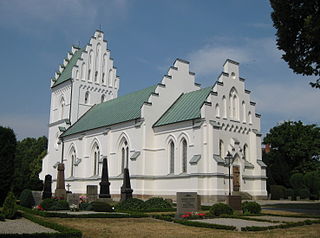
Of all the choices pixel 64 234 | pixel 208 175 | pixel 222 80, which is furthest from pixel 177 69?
pixel 64 234

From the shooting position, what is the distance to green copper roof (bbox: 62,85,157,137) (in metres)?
39.0

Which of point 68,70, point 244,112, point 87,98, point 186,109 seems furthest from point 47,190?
point 68,70

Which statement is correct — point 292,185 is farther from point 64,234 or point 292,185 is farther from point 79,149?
point 64,234

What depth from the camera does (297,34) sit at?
17.8 metres

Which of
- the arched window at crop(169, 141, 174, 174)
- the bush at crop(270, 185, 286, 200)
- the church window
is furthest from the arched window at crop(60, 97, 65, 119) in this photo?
the bush at crop(270, 185, 286, 200)

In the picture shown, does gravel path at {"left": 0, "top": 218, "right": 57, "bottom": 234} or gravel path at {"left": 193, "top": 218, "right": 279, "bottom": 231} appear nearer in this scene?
gravel path at {"left": 0, "top": 218, "right": 57, "bottom": 234}

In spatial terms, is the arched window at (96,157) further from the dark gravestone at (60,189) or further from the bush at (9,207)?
the bush at (9,207)

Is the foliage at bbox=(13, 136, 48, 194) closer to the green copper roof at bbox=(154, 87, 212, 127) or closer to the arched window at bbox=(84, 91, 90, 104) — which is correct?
the arched window at bbox=(84, 91, 90, 104)

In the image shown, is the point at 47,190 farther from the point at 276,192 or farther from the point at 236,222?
the point at 276,192

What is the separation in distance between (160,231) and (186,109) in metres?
23.1

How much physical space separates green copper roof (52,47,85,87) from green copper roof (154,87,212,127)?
18348 mm

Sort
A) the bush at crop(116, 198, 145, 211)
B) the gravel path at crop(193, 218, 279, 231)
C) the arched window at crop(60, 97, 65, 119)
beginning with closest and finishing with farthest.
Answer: the gravel path at crop(193, 218, 279, 231)
the bush at crop(116, 198, 145, 211)
the arched window at crop(60, 97, 65, 119)

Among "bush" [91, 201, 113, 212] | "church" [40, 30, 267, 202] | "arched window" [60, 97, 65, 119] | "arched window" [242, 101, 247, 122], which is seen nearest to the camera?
"bush" [91, 201, 113, 212]

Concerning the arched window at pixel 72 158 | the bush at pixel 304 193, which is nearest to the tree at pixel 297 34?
the bush at pixel 304 193
